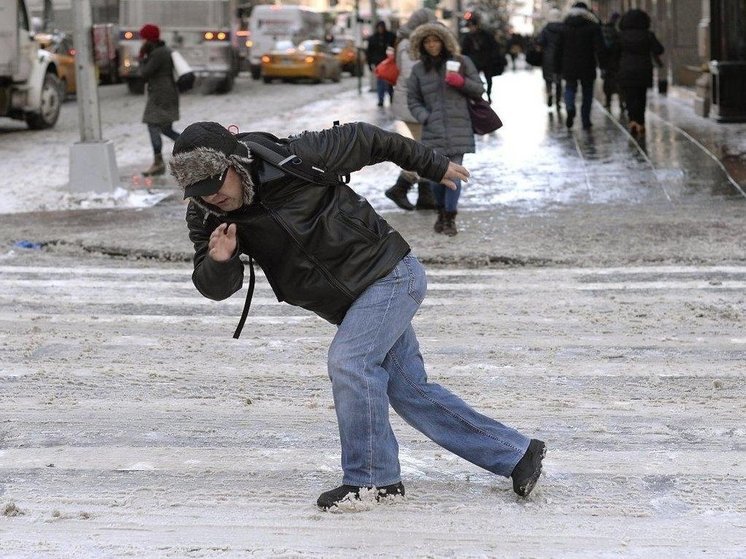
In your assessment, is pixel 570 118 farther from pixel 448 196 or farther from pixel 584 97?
pixel 448 196

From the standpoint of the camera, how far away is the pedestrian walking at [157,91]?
16.6 meters

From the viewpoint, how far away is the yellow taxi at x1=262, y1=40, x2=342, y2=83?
3962 centimetres

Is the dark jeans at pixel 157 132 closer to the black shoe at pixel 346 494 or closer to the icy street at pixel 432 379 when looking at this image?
the icy street at pixel 432 379

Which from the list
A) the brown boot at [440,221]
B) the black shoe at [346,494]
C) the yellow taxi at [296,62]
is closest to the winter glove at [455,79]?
the brown boot at [440,221]

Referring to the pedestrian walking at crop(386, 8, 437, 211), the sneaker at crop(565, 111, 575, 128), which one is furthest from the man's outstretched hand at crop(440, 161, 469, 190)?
the sneaker at crop(565, 111, 575, 128)

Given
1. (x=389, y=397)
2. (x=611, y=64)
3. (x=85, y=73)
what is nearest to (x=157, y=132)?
(x=85, y=73)

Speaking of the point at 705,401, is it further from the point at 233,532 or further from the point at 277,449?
the point at 233,532

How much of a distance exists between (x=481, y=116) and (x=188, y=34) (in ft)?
74.0

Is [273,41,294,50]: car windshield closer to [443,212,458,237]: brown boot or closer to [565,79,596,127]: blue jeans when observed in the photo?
[565,79,596,127]: blue jeans

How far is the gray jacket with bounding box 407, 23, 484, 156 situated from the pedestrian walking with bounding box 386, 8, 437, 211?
1.13 metres

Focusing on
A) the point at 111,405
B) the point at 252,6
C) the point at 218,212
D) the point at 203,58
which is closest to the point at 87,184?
the point at 111,405

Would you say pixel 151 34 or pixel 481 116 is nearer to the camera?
pixel 481 116

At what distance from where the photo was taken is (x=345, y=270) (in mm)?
4633

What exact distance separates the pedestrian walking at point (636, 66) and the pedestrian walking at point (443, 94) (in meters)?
8.33
